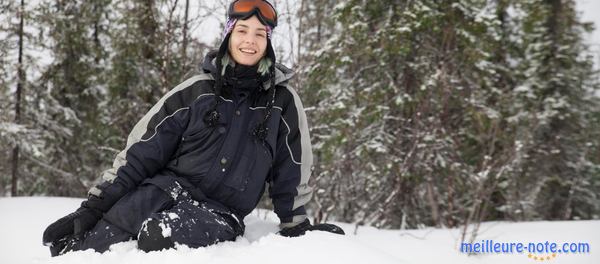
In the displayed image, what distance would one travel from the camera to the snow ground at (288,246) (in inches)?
77.6

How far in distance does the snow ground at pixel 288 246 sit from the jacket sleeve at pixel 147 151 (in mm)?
340

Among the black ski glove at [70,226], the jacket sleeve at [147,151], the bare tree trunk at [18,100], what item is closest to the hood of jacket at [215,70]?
the jacket sleeve at [147,151]

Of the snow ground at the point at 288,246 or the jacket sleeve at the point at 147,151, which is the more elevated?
the jacket sleeve at the point at 147,151

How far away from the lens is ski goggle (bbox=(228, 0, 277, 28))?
2.69 meters

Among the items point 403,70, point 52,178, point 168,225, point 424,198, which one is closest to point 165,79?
point 168,225

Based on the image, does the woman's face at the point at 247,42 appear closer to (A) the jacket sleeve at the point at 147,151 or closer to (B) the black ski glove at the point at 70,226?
(A) the jacket sleeve at the point at 147,151

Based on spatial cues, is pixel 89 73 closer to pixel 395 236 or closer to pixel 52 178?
pixel 52 178

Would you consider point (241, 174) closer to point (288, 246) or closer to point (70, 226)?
point (288, 246)

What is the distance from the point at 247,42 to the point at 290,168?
2.97 ft

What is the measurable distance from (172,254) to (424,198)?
7781 mm

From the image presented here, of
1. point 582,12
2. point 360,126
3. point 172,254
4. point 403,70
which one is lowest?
point 172,254

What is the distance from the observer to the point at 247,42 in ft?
8.82

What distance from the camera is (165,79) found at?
5.20m

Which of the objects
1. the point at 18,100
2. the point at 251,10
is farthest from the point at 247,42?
the point at 18,100
